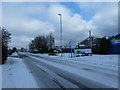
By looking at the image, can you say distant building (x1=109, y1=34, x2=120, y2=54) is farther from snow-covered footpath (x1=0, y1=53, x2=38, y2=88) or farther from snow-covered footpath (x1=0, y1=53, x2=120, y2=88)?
snow-covered footpath (x1=0, y1=53, x2=38, y2=88)

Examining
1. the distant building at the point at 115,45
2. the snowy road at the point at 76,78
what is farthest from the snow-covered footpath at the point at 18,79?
the distant building at the point at 115,45

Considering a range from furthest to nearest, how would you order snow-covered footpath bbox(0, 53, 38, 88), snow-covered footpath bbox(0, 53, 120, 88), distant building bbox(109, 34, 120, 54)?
distant building bbox(109, 34, 120, 54) < snow-covered footpath bbox(0, 53, 120, 88) < snow-covered footpath bbox(0, 53, 38, 88)

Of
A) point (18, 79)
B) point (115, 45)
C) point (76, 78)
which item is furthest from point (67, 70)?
point (115, 45)

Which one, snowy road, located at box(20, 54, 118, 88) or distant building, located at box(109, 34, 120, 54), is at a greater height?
distant building, located at box(109, 34, 120, 54)

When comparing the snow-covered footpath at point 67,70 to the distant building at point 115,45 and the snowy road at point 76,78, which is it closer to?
the snowy road at point 76,78

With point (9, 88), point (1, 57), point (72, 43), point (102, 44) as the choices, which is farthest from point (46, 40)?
point (9, 88)

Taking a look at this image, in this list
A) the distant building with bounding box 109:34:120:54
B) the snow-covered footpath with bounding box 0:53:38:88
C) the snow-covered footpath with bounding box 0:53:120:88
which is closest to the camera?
the snow-covered footpath with bounding box 0:53:38:88

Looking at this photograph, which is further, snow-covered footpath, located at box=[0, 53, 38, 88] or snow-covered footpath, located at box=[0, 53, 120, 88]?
snow-covered footpath, located at box=[0, 53, 120, 88]

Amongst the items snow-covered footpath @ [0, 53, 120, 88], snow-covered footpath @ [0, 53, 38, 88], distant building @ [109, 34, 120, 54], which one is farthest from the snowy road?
distant building @ [109, 34, 120, 54]

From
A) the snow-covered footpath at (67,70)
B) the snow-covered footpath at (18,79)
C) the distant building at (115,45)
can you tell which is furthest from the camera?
the distant building at (115,45)

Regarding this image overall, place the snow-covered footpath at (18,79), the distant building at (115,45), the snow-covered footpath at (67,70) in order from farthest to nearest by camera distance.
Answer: the distant building at (115,45)
the snow-covered footpath at (67,70)
the snow-covered footpath at (18,79)

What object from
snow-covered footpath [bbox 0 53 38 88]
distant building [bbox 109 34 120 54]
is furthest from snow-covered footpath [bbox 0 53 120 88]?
distant building [bbox 109 34 120 54]

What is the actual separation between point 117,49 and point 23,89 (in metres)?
42.7

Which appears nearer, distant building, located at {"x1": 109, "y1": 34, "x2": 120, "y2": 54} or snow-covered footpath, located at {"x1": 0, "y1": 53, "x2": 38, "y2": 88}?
snow-covered footpath, located at {"x1": 0, "y1": 53, "x2": 38, "y2": 88}
